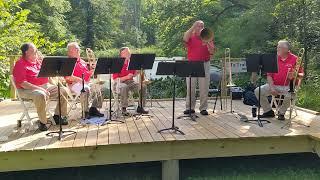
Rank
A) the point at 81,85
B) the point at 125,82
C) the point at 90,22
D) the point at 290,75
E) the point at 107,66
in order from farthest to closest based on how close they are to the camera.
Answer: the point at 90,22, the point at 125,82, the point at 81,85, the point at 290,75, the point at 107,66

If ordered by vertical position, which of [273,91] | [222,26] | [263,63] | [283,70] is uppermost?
[222,26]

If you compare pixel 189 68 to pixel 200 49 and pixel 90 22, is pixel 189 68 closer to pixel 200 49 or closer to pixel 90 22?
pixel 200 49

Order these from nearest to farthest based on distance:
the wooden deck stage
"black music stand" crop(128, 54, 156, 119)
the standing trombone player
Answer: the wooden deck stage < "black music stand" crop(128, 54, 156, 119) < the standing trombone player

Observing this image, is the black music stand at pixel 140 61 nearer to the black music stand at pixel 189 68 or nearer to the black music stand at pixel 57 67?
the black music stand at pixel 189 68

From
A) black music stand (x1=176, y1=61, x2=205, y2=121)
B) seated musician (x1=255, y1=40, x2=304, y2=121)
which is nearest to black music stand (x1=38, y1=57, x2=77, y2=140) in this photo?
black music stand (x1=176, y1=61, x2=205, y2=121)

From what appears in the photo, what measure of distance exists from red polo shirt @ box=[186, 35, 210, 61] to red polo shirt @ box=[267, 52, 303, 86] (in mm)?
1051

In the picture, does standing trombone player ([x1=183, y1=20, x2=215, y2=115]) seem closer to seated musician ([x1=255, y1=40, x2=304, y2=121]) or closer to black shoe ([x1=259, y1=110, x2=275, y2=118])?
seated musician ([x1=255, y1=40, x2=304, y2=121])

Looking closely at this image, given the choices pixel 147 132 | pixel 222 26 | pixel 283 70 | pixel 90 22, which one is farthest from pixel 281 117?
pixel 90 22

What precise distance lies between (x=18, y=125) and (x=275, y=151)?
3538 mm

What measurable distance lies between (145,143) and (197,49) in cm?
230

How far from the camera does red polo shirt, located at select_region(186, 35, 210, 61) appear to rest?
6.48m

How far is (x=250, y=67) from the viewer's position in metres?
5.76

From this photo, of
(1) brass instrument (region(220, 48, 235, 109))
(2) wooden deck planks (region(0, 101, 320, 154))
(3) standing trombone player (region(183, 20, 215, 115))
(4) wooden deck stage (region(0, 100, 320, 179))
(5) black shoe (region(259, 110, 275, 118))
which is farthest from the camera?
(1) brass instrument (region(220, 48, 235, 109))

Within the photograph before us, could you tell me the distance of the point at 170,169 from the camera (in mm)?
4926
